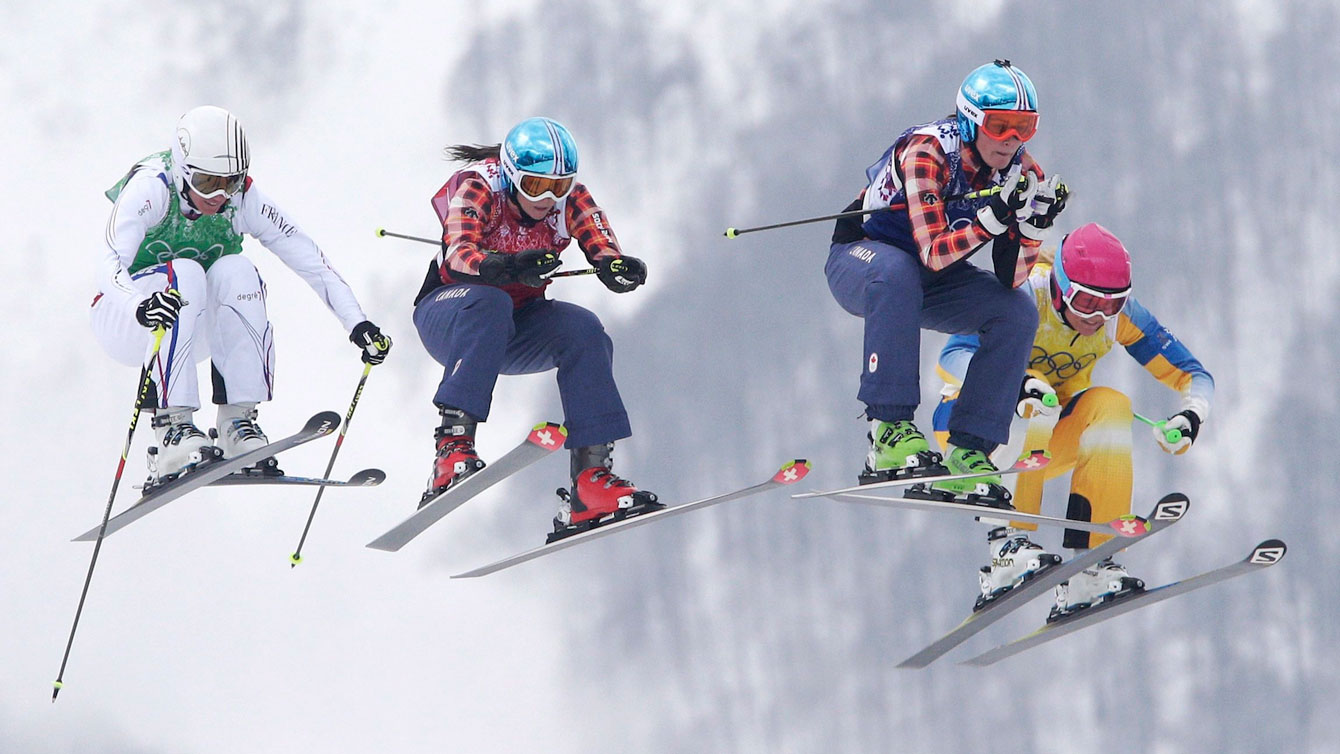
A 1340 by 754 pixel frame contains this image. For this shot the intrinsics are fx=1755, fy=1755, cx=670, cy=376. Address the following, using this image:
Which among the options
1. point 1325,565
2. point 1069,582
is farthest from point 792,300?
point 1069,582

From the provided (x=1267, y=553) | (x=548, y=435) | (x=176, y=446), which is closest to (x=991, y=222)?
(x=548, y=435)

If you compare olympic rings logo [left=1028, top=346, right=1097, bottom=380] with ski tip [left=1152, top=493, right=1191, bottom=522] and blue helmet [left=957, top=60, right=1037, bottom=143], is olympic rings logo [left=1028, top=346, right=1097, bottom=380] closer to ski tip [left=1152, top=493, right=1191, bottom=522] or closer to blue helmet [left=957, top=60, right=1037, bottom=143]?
ski tip [left=1152, top=493, right=1191, bottom=522]

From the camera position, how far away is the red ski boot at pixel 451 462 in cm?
745

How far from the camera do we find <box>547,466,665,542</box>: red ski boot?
758cm

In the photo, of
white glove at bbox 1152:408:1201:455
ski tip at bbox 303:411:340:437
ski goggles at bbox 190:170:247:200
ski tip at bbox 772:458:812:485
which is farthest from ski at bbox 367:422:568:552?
white glove at bbox 1152:408:1201:455

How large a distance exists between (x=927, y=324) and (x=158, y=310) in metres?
3.27

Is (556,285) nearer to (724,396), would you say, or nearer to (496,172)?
(724,396)

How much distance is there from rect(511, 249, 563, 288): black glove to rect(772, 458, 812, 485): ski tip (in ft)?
4.16

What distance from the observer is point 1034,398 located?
24.7 ft

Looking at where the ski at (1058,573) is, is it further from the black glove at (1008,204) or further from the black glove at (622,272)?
the black glove at (622,272)

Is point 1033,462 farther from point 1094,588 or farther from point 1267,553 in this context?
point 1267,553

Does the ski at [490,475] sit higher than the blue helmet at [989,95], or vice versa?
the blue helmet at [989,95]

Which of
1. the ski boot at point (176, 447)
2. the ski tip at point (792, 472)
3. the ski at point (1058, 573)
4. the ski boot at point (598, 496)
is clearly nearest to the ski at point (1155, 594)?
the ski at point (1058, 573)

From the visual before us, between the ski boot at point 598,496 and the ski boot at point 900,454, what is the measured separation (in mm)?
981
